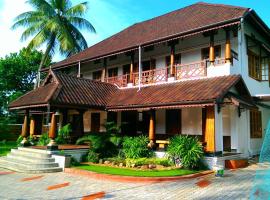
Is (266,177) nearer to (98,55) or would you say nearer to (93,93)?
(93,93)

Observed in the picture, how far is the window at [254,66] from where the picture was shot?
1622cm

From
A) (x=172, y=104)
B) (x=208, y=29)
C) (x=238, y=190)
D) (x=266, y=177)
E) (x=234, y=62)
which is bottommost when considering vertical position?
(x=238, y=190)

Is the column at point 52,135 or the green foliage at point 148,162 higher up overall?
the column at point 52,135

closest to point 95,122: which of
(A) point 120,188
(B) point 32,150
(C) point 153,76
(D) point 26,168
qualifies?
(C) point 153,76

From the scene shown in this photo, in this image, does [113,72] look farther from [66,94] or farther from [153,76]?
[66,94]

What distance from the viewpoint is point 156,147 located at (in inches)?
552

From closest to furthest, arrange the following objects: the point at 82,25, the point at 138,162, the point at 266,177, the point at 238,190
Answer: the point at 266,177, the point at 238,190, the point at 138,162, the point at 82,25

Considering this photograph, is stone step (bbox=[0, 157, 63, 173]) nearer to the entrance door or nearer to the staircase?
the staircase

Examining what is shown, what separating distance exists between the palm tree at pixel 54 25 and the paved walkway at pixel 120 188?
17046 millimetres

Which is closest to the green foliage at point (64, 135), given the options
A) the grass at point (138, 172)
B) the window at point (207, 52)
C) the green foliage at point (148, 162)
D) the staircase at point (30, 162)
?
the staircase at point (30, 162)

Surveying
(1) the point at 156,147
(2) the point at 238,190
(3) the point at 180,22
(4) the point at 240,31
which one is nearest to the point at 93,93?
(1) the point at 156,147

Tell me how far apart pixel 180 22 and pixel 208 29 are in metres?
4.49

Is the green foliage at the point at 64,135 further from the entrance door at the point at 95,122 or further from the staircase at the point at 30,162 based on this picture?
the entrance door at the point at 95,122

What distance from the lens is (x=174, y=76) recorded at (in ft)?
51.2
